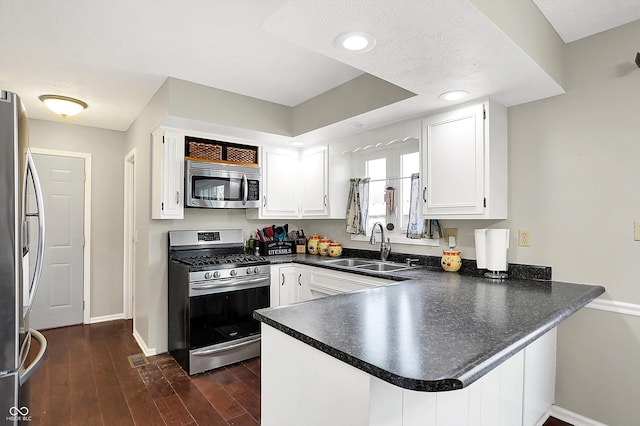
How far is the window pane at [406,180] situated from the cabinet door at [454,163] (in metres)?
0.48

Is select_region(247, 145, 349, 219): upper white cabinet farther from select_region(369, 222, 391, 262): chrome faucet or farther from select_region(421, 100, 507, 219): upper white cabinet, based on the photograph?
select_region(421, 100, 507, 219): upper white cabinet

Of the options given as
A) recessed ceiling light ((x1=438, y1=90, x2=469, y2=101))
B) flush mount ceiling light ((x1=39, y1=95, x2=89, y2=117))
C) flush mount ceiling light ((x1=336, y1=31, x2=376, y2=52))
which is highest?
flush mount ceiling light ((x1=39, y1=95, x2=89, y2=117))

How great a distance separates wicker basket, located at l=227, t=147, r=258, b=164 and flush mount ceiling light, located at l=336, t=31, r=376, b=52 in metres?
2.12

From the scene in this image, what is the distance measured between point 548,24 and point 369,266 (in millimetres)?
2218

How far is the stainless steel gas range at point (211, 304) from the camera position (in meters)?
2.84

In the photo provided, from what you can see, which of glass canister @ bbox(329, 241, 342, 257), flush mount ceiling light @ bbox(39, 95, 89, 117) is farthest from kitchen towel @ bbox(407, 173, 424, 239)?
flush mount ceiling light @ bbox(39, 95, 89, 117)

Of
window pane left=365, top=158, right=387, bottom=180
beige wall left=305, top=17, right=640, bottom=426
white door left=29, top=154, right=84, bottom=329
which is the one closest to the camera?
beige wall left=305, top=17, right=640, bottom=426

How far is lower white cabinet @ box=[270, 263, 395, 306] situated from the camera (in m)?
2.99

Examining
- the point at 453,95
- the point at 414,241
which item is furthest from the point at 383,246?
the point at 453,95

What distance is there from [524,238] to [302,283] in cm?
197

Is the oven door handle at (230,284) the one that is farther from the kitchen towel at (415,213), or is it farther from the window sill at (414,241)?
the kitchen towel at (415,213)

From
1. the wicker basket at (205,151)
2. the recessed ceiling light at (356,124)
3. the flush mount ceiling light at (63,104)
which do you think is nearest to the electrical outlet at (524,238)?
the recessed ceiling light at (356,124)

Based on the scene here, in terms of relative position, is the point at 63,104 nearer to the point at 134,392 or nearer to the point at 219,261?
the point at 219,261

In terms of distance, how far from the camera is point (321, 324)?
133cm
